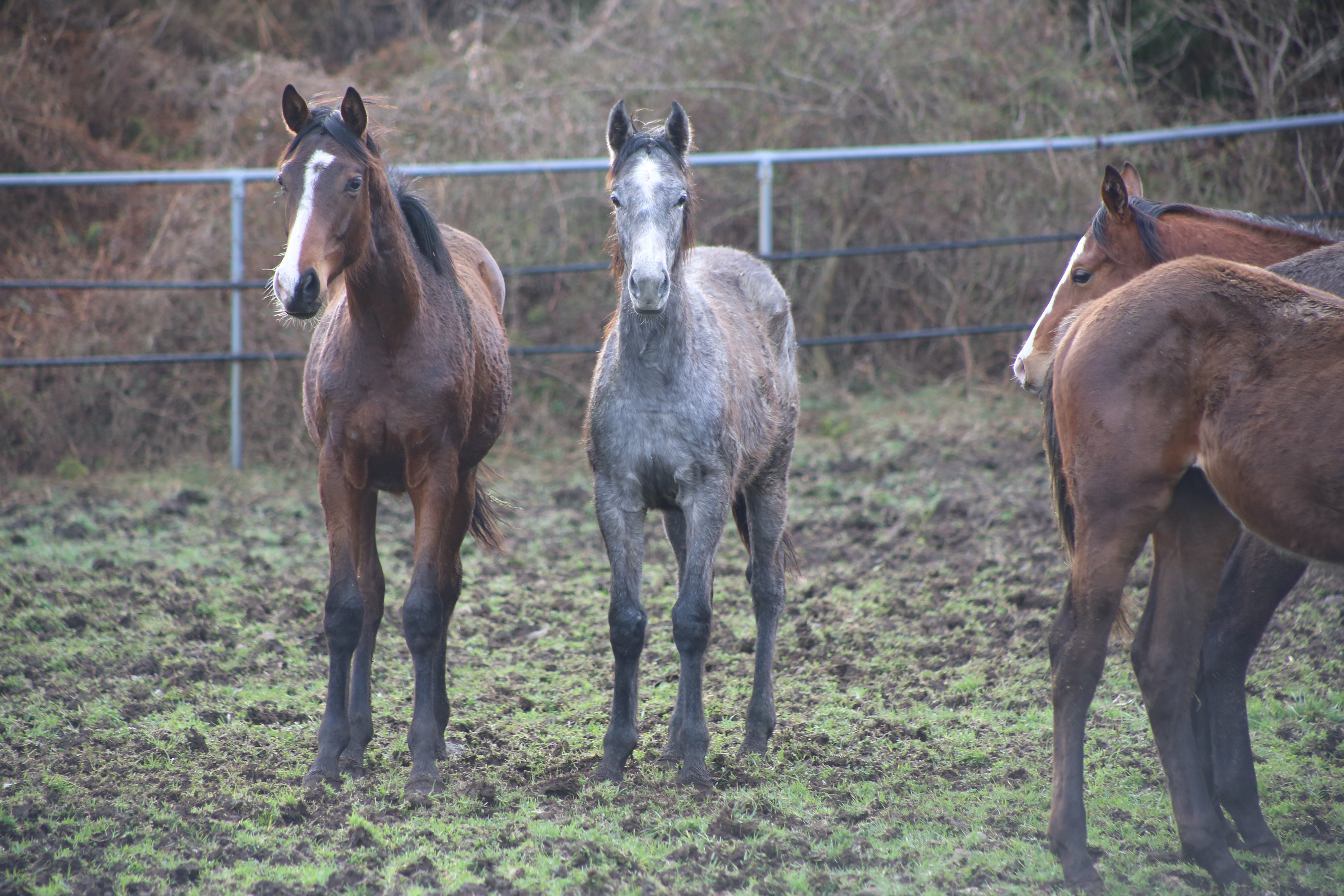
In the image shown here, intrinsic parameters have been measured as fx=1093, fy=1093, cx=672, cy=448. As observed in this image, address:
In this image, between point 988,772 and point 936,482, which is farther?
point 936,482

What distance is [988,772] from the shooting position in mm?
3672

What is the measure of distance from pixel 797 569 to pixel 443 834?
2.21m

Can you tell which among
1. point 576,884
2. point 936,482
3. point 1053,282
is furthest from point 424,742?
point 1053,282

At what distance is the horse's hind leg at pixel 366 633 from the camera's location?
3875 mm

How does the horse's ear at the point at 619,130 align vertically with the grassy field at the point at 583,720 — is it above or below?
above

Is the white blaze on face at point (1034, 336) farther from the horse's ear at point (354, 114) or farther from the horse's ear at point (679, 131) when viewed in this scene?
the horse's ear at point (354, 114)

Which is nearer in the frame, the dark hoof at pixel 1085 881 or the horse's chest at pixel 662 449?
the dark hoof at pixel 1085 881

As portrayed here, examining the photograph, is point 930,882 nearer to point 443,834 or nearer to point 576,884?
point 576,884

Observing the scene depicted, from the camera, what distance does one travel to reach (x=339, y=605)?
3725 mm

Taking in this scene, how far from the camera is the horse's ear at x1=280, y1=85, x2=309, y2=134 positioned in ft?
11.9

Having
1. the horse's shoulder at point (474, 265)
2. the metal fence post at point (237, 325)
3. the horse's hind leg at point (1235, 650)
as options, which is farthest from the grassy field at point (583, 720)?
the horse's shoulder at point (474, 265)

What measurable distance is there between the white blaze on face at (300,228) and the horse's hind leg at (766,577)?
2.06 metres

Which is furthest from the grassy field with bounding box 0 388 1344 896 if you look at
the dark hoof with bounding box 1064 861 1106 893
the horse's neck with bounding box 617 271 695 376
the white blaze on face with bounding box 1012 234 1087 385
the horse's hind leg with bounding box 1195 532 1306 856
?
the horse's neck with bounding box 617 271 695 376

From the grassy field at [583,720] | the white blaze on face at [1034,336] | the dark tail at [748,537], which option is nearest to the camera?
the grassy field at [583,720]
